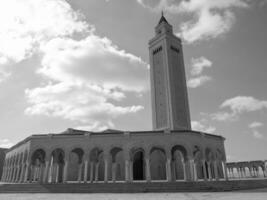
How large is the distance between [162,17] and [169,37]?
36.1ft

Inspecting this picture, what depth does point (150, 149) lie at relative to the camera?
27.1 meters

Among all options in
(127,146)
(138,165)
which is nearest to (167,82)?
(138,165)

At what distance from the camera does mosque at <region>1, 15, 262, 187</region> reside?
27.2 meters

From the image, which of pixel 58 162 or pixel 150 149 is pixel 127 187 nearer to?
pixel 150 149

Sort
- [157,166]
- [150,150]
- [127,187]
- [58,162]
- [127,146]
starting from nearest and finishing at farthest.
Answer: [127,187]
[127,146]
[150,150]
[58,162]
[157,166]

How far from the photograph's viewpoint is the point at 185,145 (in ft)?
88.5

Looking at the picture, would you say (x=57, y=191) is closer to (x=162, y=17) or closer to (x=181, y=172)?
(x=181, y=172)

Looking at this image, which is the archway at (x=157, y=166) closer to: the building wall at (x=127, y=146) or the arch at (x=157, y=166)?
the arch at (x=157, y=166)

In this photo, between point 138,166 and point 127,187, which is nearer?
point 127,187

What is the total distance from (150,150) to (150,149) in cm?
41

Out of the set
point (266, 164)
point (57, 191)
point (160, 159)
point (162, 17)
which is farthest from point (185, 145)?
point (162, 17)

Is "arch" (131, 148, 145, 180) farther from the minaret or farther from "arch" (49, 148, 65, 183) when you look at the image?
the minaret

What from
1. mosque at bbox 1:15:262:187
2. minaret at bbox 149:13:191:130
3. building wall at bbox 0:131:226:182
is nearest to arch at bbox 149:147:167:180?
mosque at bbox 1:15:262:187

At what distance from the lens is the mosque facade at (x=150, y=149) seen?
27250mm
